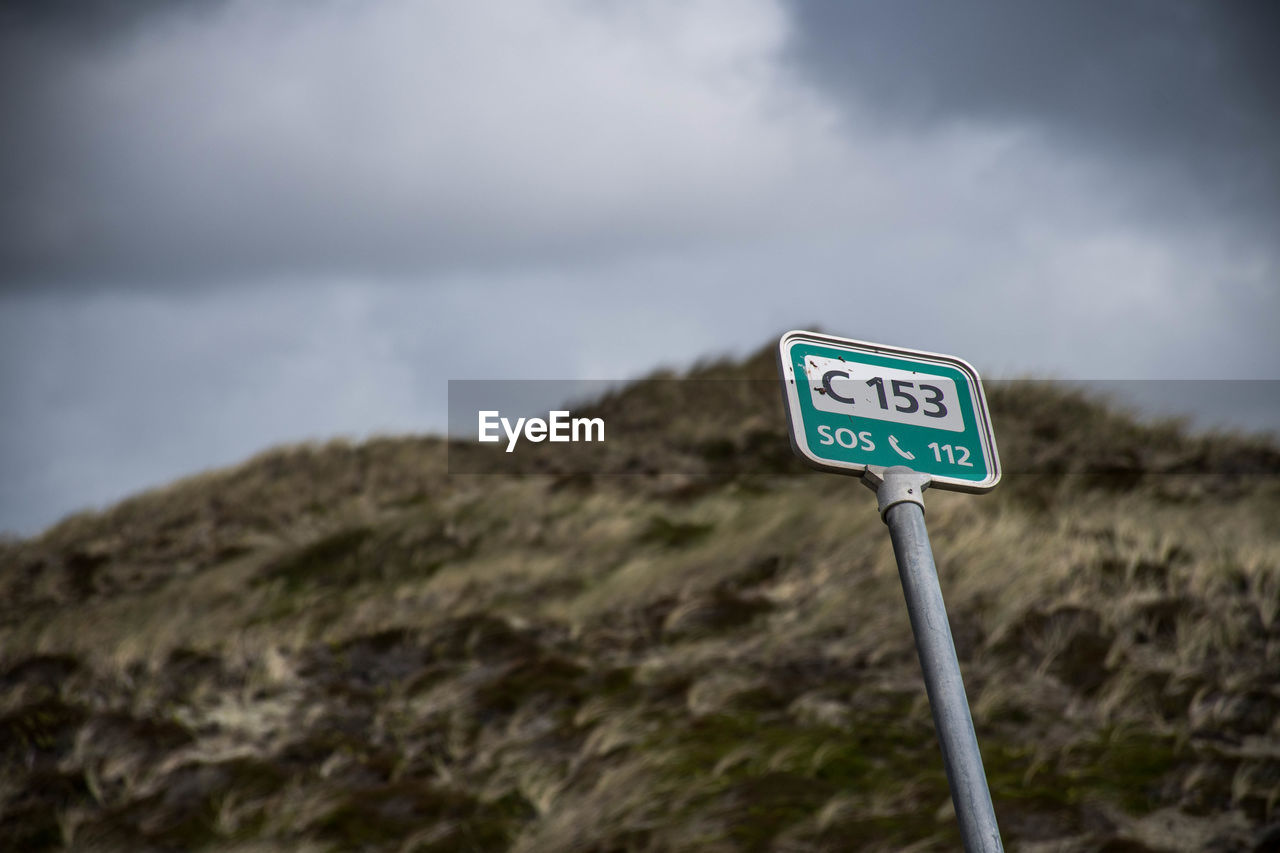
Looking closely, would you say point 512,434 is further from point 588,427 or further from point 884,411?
point 884,411

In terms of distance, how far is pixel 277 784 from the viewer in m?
8.09

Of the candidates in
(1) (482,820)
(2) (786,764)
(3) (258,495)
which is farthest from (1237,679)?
(3) (258,495)

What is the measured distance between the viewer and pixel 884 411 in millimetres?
2035

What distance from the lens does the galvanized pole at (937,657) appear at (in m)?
1.68

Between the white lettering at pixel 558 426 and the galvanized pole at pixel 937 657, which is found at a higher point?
the white lettering at pixel 558 426

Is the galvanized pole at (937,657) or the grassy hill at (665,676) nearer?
the galvanized pole at (937,657)

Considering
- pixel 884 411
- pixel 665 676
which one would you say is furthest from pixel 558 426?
pixel 884 411

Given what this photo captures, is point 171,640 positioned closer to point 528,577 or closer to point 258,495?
point 528,577

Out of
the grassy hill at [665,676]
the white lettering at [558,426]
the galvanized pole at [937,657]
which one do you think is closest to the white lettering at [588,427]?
the white lettering at [558,426]

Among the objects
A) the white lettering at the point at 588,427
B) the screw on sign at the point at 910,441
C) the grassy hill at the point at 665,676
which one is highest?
the white lettering at the point at 588,427

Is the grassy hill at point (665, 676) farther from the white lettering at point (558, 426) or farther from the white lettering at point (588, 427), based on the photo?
the white lettering at point (558, 426)

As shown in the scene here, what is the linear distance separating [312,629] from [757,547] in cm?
527

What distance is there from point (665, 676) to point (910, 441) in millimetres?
7770

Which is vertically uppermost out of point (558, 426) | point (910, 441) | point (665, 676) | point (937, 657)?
point (558, 426)
